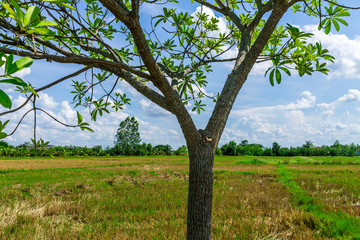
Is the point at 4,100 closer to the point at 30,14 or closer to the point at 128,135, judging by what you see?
the point at 30,14

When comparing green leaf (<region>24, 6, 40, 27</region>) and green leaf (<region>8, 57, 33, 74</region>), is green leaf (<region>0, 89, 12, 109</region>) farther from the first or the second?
green leaf (<region>24, 6, 40, 27</region>)

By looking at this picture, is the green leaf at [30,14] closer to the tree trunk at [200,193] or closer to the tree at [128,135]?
the tree trunk at [200,193]

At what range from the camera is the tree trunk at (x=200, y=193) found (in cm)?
212

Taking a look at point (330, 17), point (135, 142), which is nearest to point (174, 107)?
point (330, 17)

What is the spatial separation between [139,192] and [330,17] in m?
6.59

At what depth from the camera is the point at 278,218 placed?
4.59m

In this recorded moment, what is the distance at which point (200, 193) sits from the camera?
2131mm

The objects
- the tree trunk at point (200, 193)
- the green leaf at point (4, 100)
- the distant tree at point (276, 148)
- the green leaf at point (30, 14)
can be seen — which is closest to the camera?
the green leaf at point (4, 100)

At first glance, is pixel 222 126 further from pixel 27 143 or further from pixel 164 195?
pixel 164 195

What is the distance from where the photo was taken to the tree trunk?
2.12 m

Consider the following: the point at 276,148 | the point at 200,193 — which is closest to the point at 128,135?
the point at 276,148

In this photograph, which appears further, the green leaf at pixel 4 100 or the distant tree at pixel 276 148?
the distant tree at pixel 276 148

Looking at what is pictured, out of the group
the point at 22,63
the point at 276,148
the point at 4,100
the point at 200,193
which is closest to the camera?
the point at 4,100

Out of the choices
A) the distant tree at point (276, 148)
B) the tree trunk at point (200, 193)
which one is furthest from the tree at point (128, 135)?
the tree trunk at point (200, 193)
